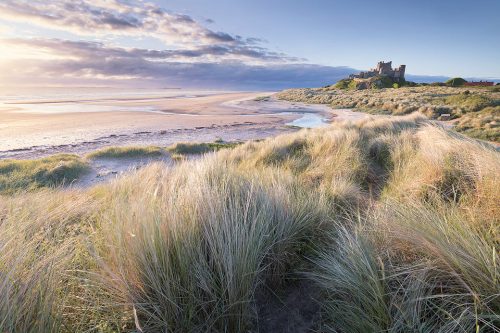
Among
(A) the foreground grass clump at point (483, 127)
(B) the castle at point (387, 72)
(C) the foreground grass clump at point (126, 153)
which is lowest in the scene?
(C) the foreground grass clump at point (126, 153)

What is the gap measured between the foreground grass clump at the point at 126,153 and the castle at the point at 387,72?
69.8m

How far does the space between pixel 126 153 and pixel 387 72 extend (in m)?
77.0

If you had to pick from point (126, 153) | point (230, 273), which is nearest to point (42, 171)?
point (126, 153)

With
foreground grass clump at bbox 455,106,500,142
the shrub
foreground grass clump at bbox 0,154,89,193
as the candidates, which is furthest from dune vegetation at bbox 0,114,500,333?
the shrub

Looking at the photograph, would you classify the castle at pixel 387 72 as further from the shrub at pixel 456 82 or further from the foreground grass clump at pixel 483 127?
the foreground grass clump at pixel 483 127

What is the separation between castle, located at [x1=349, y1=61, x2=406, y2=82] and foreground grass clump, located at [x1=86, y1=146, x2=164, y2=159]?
229 feet

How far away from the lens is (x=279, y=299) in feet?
6.86

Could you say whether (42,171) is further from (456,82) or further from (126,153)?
(456,82)

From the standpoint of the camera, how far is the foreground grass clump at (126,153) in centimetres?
1251

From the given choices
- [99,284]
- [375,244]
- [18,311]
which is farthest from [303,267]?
[18,311]

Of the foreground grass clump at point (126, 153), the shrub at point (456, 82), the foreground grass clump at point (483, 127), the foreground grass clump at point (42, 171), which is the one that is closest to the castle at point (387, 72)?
the shrub at point (456, 82)

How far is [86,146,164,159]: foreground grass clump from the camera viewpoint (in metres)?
12.5

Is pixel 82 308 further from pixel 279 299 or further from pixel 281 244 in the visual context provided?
pixel 281 244

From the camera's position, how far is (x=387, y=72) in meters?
72.7
